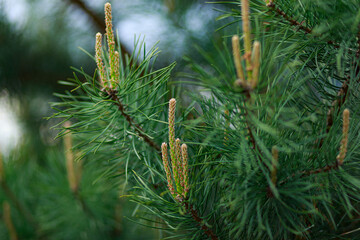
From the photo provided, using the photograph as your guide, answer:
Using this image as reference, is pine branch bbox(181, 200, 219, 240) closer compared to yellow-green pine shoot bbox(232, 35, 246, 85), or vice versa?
yellow-green pine shoot bbox(232, 35, 246, 85)

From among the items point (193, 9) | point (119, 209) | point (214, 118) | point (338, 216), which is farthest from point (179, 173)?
point (193, 9)

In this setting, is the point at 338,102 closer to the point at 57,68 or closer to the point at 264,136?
the point at 264,136

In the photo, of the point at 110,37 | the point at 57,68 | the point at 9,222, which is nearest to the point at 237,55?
the point at 110,37

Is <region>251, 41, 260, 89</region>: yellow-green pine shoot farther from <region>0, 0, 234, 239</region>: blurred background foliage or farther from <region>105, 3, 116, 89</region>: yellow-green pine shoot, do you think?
<region>0, 0, 234, 239</region>: blurred background foliage

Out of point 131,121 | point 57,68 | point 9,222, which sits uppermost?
point 57,68

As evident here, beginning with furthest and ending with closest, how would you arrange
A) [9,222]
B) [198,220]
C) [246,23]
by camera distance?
[9,222] < [198,220] < [246,23]

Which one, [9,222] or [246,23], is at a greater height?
[246,23]

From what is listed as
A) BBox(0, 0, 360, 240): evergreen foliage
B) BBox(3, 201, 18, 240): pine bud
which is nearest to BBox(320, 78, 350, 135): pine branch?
BBox(0, 0, 360, 240): evergreen foliage

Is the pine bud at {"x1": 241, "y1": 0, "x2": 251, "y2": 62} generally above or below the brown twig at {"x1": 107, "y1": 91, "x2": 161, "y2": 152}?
above
